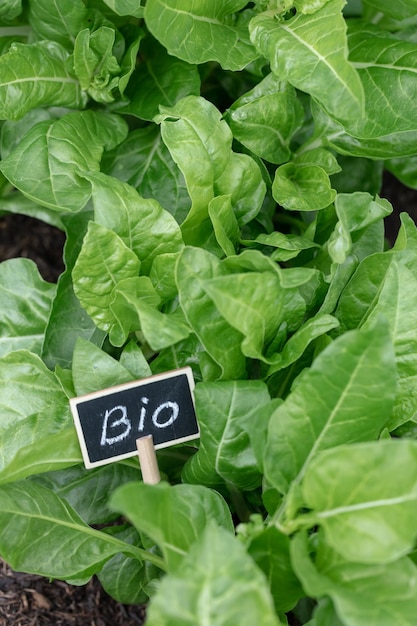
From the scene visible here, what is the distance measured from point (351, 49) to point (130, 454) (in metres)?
0.72

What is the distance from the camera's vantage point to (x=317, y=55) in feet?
3.22

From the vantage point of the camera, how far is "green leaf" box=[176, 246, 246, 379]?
2.92 ft

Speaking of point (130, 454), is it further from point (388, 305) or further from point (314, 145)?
point (314, 145)

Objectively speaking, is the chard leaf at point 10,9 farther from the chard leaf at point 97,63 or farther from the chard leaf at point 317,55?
the chard leaf at point 317,55

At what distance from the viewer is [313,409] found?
0.83 meters

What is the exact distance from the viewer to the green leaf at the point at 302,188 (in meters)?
1.05

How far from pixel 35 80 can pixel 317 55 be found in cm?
43

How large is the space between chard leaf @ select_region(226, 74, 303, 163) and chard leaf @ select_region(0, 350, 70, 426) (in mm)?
441

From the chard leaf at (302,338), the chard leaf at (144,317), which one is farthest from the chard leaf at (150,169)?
the chard leaf at (302,338)

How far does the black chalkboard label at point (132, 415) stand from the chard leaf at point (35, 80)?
455mm

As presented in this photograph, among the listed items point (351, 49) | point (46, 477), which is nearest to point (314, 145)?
point (351, 49)

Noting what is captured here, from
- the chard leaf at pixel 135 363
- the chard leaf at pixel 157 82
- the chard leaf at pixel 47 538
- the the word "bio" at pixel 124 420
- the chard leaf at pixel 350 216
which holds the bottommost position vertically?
the chard leaf at pixel 47 538

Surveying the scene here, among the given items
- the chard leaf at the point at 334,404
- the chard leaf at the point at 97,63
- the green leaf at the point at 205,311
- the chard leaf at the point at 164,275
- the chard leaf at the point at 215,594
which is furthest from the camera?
the chard leaf at the point at 97,63

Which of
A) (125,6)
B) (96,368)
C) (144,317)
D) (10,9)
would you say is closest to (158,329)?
(144,317)
